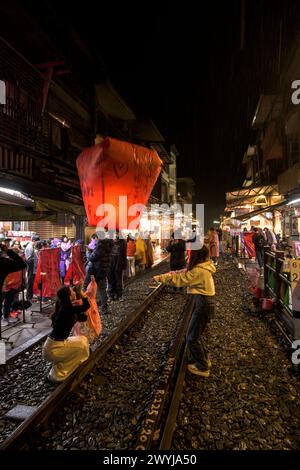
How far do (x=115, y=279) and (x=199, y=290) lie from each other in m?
6.09

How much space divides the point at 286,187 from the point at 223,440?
17239mm

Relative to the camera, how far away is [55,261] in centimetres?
896

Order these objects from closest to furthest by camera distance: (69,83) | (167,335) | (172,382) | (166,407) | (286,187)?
1. (166,407)
2. (172,382)
3. (167,335)
4. (69,83)
5. (286,187)

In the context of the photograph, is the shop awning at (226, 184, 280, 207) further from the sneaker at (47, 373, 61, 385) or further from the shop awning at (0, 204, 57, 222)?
the sneaker at (47, 373, 61, 385)

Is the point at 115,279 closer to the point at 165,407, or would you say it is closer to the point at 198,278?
the point at 198,278

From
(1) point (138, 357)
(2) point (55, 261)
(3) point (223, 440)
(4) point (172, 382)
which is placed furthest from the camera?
(2) point (55, 261)

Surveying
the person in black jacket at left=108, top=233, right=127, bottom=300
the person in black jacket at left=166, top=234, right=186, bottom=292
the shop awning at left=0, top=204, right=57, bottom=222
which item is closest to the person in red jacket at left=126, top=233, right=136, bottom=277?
the person in black jacket at left=166, top=234, right=186, bottom=292

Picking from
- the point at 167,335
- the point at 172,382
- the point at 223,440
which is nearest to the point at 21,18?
the point at 167,335

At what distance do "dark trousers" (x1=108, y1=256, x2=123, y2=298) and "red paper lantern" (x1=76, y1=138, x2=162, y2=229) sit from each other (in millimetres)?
6722

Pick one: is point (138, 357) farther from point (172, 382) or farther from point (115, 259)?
point (115, 259)

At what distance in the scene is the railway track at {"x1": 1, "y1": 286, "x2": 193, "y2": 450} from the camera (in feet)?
11.1

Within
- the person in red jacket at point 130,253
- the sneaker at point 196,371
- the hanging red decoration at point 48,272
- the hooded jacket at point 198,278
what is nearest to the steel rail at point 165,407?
the sneaker at point 196,371

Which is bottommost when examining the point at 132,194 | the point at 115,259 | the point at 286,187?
the point at 115,259
